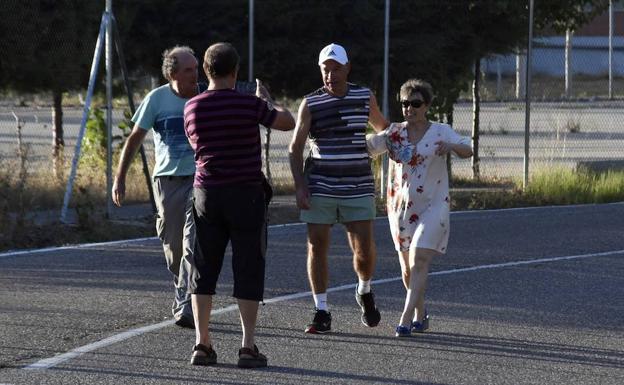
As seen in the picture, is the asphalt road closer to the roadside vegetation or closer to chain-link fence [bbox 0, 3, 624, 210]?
the roadside vegetation

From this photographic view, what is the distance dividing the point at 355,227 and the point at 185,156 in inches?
48.7

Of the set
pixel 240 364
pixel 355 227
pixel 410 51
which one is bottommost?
pixel 240 364

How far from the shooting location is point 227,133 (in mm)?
7285

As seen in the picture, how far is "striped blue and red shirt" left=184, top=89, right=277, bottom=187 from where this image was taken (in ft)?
23.9

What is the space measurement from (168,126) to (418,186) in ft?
5.59

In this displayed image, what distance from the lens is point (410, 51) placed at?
55.3 feet

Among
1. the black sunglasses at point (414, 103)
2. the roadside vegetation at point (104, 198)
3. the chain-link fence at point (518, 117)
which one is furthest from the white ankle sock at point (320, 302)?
the chain-link fence at point (518, 117)

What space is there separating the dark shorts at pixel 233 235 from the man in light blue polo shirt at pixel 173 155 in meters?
0.89

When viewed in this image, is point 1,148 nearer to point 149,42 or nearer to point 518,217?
point 149,42

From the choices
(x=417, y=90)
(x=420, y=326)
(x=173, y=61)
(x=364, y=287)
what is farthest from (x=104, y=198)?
(x=417, y=90)

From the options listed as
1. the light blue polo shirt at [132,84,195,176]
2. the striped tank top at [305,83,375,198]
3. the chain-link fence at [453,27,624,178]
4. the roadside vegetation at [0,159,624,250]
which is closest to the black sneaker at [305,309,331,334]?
the striped tank top at [305,83,375,198]

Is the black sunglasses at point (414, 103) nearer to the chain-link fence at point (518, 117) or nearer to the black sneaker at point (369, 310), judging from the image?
the black sneaker at point (369, 310)

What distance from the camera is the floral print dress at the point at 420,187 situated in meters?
8.27

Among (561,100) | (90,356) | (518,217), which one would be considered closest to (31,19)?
(518,217)
